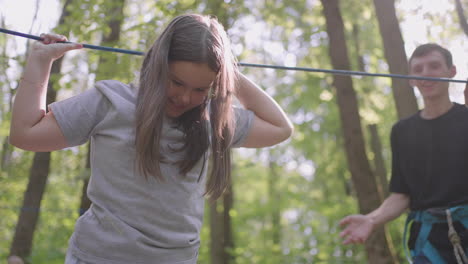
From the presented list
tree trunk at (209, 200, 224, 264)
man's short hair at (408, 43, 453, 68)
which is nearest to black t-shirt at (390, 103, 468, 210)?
man's short hair at (408, 43, 453, 68)

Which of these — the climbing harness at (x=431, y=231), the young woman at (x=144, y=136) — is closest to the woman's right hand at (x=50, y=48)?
the young woman at (x=144, y=136)

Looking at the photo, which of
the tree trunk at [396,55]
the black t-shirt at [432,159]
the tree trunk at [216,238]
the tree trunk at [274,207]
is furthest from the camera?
the tree trunk at [274,207]

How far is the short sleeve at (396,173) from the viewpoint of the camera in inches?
121

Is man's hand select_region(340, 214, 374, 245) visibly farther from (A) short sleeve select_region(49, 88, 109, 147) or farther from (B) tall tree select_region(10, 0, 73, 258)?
(B) tall tree select_region(10, 0, 73, 258)

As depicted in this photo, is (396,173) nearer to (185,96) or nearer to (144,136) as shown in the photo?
(185,96)

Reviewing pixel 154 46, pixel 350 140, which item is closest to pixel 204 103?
pixel 154 46

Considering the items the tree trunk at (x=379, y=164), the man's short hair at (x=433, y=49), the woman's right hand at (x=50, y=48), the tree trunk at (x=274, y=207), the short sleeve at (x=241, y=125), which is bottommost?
the tree trunk at (x=274, y=207)

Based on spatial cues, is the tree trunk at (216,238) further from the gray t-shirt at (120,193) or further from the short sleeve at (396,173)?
the gray t-shirt at (120,193)

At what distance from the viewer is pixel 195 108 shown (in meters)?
1.78

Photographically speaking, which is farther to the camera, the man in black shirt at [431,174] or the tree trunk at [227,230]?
the tree trunk at [227,230]

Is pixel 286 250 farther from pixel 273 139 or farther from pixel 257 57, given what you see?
pixel 273 139

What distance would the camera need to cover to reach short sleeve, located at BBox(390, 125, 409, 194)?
3072mm

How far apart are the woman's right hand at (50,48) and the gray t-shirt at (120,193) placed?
0.17 meters

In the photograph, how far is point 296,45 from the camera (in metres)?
11.6
